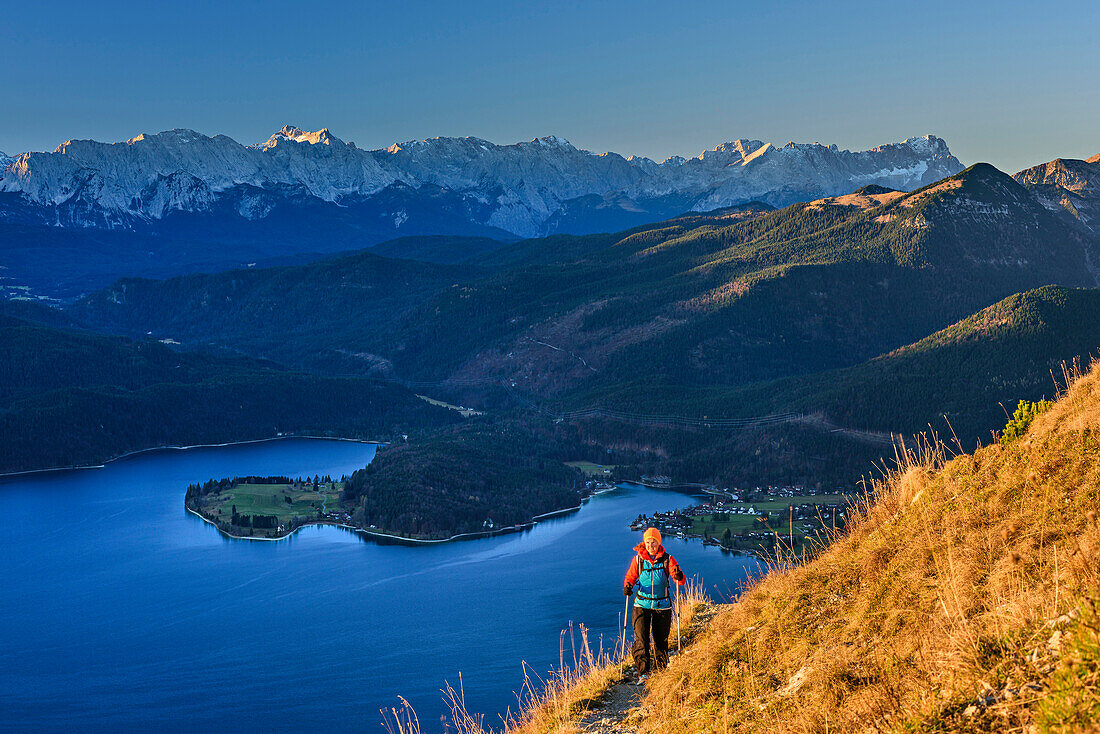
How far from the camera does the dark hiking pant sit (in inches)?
687

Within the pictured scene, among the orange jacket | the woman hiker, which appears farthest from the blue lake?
the orange jacket

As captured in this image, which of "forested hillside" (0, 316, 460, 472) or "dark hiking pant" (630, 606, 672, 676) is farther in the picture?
"forested hillside" (0, 316, 460, 472)

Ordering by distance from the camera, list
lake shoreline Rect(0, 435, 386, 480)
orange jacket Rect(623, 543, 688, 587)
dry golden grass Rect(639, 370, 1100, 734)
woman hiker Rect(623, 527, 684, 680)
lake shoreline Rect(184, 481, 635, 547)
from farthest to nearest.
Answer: lake shoreline Rect(0, 435, 386, 480) → lake shoreline Rect(184, 481, 635, 547) → woman hiker Rect(623, 527, 684, 680) → orange jacket Rect(623, 543, 688, 587) → dry golden grass Rect(639, 370, 1100, 734)

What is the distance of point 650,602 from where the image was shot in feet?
Answer: 57.1

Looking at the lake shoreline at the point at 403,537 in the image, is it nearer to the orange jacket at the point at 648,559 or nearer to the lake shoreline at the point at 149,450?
the lake shoreline at the point at 149,450

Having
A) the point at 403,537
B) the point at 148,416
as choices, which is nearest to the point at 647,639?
the point at 403,537

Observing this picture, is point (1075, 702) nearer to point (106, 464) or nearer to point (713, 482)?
point (713, 482)

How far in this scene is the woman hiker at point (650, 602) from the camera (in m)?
17.4

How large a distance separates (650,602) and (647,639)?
74 centimetres

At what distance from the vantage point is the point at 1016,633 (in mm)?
10336

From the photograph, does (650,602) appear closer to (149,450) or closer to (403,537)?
(403,537)

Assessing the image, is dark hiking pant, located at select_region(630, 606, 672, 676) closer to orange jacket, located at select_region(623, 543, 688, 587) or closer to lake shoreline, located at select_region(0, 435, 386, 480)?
orange jacket, located at select_region(623, 543, 688, 587)

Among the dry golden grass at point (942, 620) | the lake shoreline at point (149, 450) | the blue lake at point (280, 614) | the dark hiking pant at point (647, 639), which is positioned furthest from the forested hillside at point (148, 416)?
the dry golden grass at point (942, 620)

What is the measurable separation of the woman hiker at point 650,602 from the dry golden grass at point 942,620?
34.1 inches
